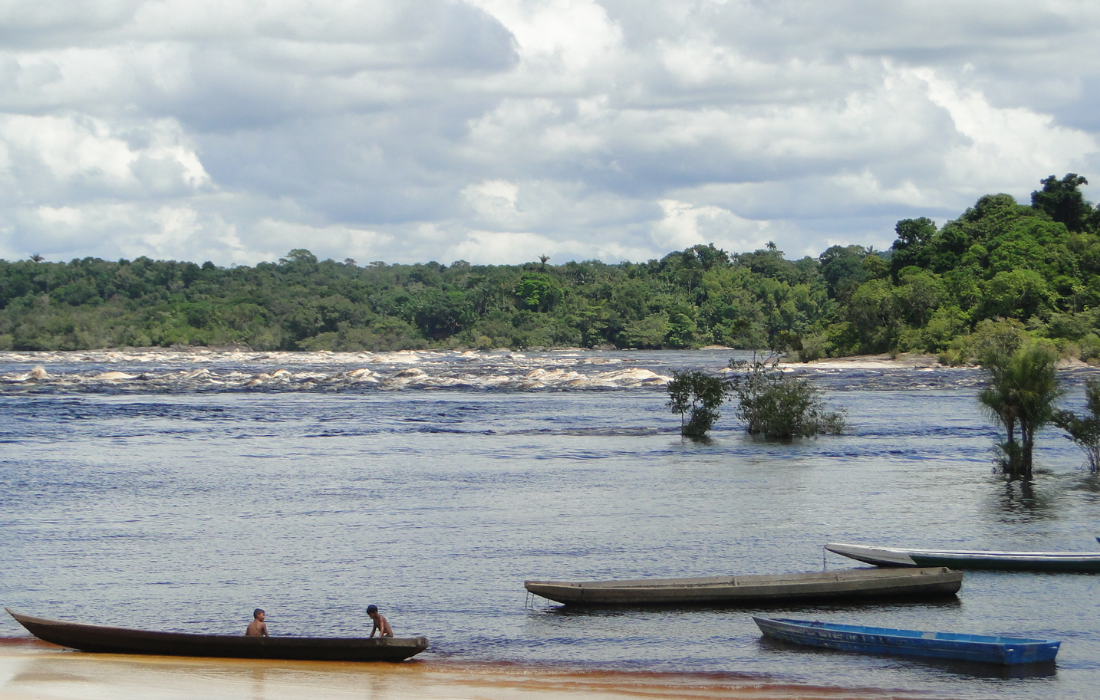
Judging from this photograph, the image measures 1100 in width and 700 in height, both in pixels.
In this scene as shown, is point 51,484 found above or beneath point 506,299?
beneath

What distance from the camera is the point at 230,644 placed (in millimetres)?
21016

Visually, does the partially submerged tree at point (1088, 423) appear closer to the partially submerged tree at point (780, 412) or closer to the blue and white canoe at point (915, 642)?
the partially submerged tree at point (780, 412)

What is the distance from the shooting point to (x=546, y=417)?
71000 millimetres

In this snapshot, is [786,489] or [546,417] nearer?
[786,489]

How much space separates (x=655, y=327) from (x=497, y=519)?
484 feet

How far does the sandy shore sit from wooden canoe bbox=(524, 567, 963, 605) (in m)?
3.59

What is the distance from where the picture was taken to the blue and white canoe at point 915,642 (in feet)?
68.1

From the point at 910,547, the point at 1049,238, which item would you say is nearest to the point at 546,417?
the point at 910,547

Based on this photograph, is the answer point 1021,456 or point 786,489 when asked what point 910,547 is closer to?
point 786,489

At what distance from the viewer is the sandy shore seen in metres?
19.3

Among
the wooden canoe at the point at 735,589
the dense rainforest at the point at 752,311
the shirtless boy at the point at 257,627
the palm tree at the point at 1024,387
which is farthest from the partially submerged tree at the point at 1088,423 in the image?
the dense rainforest at the point at 752,311

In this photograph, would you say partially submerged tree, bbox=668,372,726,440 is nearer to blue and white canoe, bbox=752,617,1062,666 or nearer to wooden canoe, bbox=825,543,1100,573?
wooden canoe, bbox=825,543,1100,573

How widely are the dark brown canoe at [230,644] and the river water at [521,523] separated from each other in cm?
165

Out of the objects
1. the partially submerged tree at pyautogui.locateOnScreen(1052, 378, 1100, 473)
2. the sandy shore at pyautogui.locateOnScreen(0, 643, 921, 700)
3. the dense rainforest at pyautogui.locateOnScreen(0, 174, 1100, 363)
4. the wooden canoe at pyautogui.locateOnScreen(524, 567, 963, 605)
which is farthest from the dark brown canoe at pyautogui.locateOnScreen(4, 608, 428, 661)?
the dense rainforest at pyautogui.locateOnScreen(0, 174, 1100, 363)
